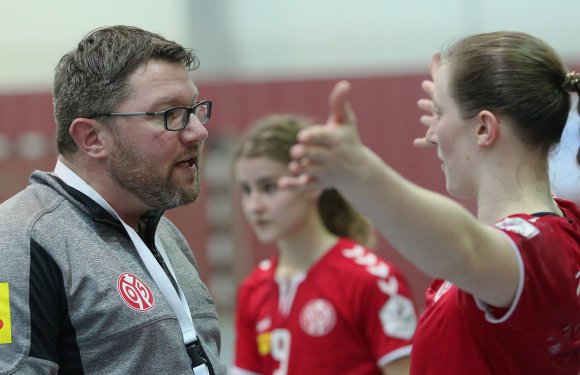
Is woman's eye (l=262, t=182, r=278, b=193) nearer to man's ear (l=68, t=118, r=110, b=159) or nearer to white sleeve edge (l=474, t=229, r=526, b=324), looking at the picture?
man's ear (l=68, t=118, r=110, b=159)

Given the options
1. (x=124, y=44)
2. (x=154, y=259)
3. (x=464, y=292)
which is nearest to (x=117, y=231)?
(x=154, y=259)

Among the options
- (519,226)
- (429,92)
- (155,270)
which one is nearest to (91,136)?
(155,270)

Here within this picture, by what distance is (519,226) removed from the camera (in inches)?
74.6

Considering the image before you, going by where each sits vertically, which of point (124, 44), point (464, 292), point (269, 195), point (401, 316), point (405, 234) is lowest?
point (401, 316)

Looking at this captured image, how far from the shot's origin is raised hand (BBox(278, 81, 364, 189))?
152 centimetres

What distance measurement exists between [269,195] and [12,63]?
696 cm

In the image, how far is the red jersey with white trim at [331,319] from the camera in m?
3.50

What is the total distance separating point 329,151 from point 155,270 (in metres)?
→ 0.99

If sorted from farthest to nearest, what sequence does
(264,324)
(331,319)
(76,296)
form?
(264,324) → (331,319) → (76,296)

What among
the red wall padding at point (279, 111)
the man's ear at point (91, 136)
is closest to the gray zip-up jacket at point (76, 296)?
the man's ear at point (91, 136)

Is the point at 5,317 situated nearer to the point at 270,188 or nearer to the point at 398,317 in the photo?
the point at 398,317

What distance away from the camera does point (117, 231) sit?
2.41m

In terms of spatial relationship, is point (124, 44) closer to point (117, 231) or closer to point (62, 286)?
point (117, 231)

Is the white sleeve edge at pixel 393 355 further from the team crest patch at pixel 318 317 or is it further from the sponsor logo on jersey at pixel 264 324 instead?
the sponsor logo on jersey at pixel 264 324
